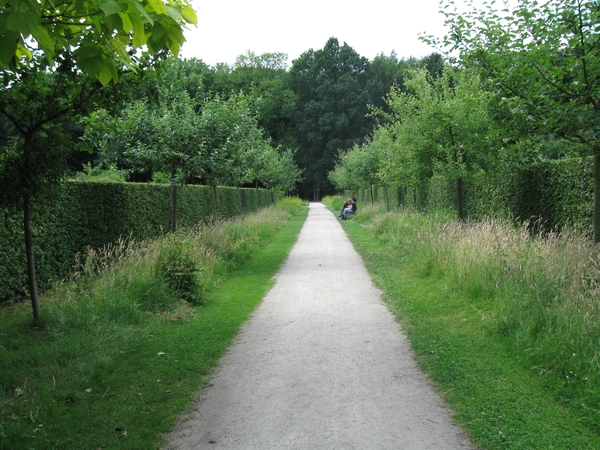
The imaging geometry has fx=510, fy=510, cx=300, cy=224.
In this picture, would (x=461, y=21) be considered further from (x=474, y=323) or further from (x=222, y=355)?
(x=222, y=355)

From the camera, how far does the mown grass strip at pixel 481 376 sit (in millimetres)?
3754

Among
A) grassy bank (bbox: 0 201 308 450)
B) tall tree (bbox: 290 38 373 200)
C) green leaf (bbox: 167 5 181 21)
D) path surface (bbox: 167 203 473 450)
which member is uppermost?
tall tree (bbox: 290 38 373 200)

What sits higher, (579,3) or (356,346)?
(579,3)

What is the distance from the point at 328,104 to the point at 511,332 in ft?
228

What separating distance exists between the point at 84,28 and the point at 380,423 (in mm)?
3627

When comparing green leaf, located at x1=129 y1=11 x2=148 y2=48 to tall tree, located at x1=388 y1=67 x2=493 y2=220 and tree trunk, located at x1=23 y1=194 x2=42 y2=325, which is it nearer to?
tree trunk, located at x1=23 y1=194 x2=42 y2=325

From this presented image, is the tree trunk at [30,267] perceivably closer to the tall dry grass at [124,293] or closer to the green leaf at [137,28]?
the tall dry grass at [124,293]

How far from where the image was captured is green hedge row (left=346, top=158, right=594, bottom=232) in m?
8.74

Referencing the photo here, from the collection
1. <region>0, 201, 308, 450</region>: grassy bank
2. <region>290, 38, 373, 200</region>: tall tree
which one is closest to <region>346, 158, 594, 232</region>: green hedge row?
<region>0, 201, 308, 450</region>: grassy bank

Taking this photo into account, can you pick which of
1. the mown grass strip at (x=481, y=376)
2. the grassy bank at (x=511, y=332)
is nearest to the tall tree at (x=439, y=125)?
the grassy bank at (x=511, y=332)

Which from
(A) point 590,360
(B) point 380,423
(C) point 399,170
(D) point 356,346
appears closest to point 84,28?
(B) point 380,423

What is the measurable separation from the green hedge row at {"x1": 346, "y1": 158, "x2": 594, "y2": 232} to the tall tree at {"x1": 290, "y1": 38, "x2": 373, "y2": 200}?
188 feet

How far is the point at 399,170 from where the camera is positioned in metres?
16.2

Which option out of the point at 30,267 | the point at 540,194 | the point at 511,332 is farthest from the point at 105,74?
the point at 540,194
